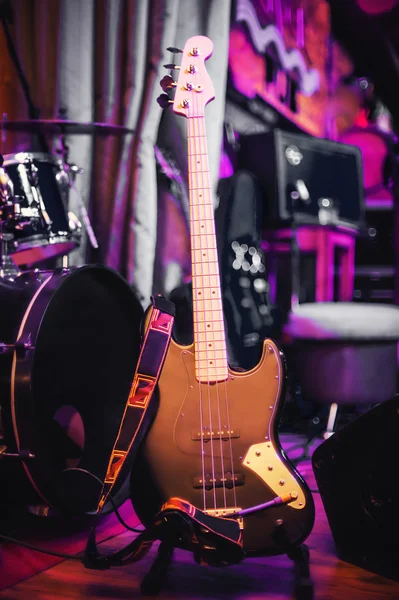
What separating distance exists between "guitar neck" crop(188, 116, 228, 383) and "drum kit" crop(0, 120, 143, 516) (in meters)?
0.32

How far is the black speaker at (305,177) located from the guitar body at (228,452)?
1.32 metres

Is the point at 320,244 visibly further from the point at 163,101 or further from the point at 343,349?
the point at 163,101

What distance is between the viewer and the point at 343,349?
2264 millimetres

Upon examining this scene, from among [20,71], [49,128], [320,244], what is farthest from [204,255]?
[320,244]

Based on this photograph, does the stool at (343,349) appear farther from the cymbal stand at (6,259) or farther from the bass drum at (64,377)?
the cymbal stand at (6,259)

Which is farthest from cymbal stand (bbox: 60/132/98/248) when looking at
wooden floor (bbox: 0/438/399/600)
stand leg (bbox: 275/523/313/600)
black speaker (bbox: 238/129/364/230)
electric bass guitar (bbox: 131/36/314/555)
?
stand leg (bbox: 275/523/313/600)

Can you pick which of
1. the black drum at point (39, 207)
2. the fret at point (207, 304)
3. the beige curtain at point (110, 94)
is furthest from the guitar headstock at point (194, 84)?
the beige curtain at point (110, 94)

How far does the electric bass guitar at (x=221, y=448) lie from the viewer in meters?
1.15

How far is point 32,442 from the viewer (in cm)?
129

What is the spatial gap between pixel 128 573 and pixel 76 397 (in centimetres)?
47

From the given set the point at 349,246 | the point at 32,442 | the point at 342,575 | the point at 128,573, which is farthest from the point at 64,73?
the point at 349,246

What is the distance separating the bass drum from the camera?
130 cm

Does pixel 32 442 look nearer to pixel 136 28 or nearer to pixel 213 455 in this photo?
pixel 213 455

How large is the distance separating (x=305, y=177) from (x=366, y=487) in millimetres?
1631
